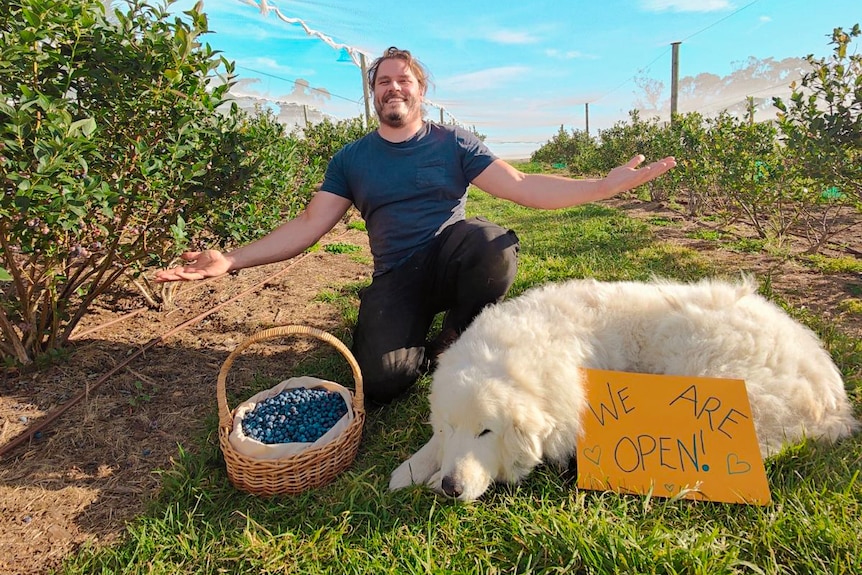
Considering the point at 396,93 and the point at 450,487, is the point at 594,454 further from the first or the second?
the point at 396,93

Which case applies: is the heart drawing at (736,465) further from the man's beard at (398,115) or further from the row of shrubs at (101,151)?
the row of shrubs at (101,151)

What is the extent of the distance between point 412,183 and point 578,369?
5.25 ft

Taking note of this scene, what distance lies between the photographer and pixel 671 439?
1773mm

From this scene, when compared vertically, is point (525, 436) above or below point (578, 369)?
below

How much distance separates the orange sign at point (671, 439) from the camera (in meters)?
1.66

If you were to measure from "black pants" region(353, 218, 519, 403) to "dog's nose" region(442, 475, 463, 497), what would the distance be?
3.13 ft

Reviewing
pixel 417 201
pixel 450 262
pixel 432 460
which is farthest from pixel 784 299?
pixel 432 460

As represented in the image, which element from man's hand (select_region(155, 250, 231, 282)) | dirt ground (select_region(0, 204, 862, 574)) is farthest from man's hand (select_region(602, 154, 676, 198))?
man's hand (select_region(155, 250, 231, 282))

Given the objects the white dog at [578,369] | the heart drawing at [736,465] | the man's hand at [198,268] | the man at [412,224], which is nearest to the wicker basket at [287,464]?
the white dog at [578,369]

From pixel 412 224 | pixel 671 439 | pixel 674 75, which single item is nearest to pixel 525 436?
pixel 671 439

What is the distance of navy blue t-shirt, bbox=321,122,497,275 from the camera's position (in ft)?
9.55

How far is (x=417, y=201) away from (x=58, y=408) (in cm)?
230

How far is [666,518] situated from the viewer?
164cm

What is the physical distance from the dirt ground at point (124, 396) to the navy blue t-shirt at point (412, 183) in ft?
3.18
